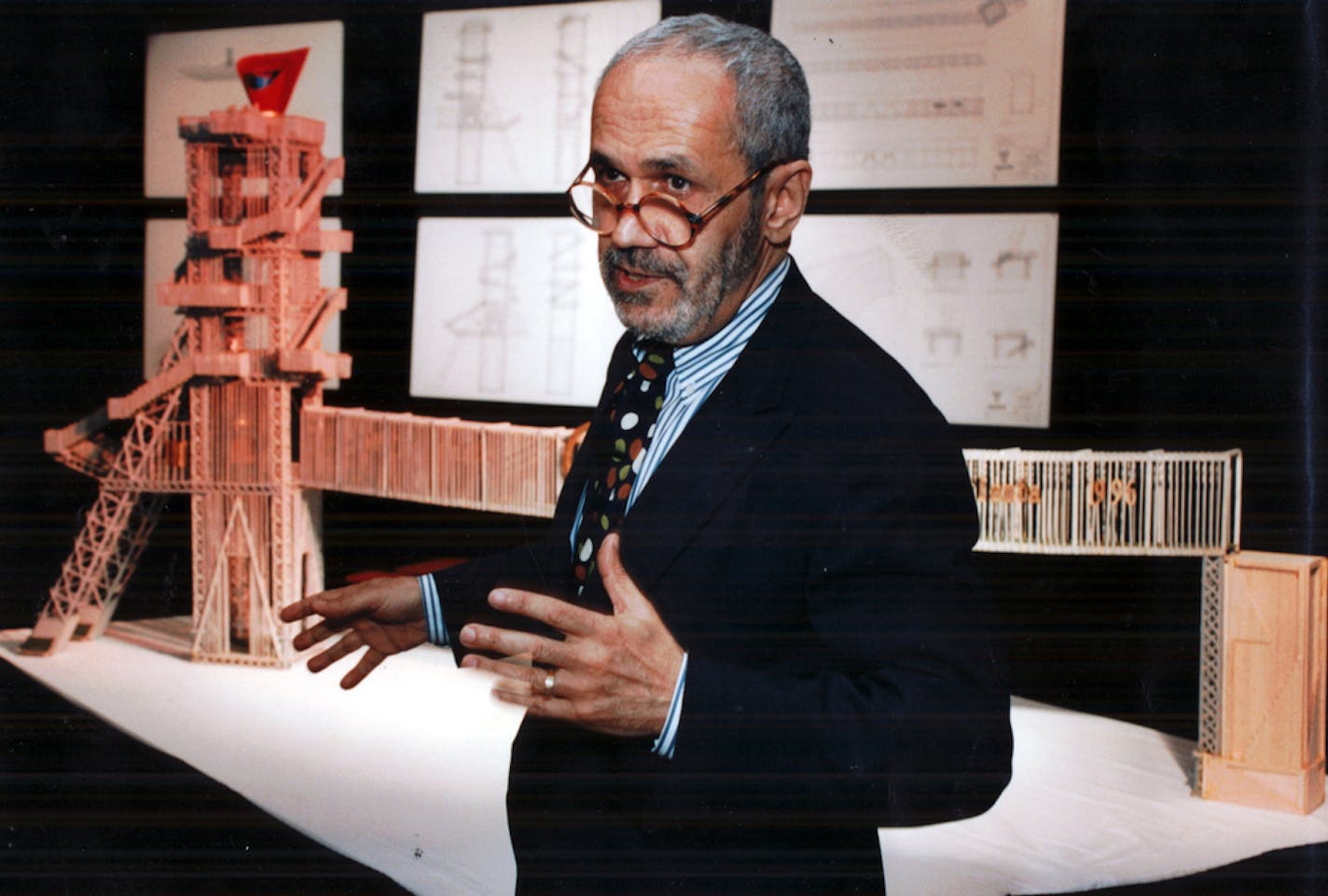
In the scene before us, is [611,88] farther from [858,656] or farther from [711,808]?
[711,808]

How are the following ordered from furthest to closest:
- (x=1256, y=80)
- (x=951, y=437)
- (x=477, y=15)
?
(x=477, y=15), (x=1256, y=80), (x=951, y=437)

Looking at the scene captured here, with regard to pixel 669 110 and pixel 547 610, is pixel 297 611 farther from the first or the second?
pixel 669 110

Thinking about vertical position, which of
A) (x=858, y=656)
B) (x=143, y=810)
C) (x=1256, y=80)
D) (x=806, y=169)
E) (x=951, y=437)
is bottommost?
(x=143, y=810)

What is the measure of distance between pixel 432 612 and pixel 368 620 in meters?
0.14

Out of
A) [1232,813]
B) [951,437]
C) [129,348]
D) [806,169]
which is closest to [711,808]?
[951,437]

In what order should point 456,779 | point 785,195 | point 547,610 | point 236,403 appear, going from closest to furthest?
1. point 547,610
2. point 785,195
3. point 456,779
4. point 236,403

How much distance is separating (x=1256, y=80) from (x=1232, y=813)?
2.03m

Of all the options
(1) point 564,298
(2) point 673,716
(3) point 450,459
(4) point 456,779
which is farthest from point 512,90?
(2) point 673,716

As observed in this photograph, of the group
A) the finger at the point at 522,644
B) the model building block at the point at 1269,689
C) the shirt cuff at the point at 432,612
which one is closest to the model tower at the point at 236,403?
the shirt cuff at the point at 432,612

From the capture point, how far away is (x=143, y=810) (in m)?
4.40

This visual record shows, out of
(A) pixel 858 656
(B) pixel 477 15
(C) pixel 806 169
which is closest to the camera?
(A) pixel 858 656

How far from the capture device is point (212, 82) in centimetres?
450

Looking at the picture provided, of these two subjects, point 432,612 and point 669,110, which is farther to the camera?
point 432,612

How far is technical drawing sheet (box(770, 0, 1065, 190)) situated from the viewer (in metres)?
3.74
